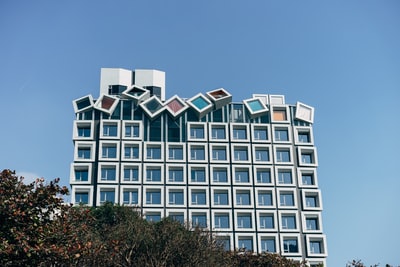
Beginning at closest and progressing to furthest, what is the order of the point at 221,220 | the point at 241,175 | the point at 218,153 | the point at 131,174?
the point at 221,220
the point at 131,174
the point at 241,175
the point at 218,153

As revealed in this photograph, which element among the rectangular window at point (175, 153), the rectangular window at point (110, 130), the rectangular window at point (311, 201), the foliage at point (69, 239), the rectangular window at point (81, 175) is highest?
the rectangular window at point (110, 130)

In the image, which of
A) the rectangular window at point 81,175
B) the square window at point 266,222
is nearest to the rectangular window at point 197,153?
the square window at point 266,222

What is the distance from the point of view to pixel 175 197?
77.5m

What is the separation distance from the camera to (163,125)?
81.6 metres

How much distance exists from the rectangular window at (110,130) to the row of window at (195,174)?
15.3 ft

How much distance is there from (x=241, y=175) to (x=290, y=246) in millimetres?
12110

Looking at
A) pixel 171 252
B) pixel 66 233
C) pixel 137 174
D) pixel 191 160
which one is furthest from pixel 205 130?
pixel 66 233

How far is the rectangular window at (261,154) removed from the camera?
81.8 meters

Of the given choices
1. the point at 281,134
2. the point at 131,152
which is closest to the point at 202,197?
the point at 131,152

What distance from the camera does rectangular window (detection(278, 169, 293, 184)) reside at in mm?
80938

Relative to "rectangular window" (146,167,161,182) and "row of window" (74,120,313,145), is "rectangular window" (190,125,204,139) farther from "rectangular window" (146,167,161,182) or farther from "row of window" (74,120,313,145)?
"rectangular window" (146,167,161,182)

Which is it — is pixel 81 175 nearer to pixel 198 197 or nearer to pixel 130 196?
pixel 130 196

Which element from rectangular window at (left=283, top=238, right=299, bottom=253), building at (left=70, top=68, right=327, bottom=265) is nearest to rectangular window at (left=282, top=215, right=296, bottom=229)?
building at (left=70, top=68, right=327, bottom=265)

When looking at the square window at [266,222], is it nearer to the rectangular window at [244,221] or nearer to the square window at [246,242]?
the rectangular window at [244,221]
